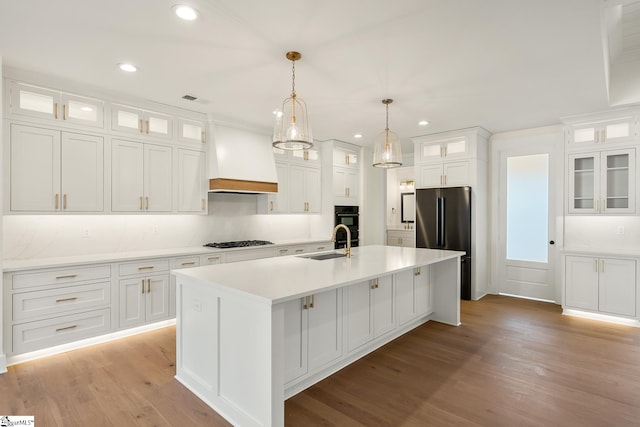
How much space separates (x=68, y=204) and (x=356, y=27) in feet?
10.6

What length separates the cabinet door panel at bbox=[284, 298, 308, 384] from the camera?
2328 mm

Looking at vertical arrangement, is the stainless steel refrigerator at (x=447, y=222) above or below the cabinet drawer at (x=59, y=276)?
above

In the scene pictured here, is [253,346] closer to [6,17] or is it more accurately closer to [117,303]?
[117,303]

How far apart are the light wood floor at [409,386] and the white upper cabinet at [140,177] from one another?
1.50m

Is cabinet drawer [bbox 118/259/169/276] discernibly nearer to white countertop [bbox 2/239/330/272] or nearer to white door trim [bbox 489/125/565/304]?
white countertop [bbox 2/239/330/272]

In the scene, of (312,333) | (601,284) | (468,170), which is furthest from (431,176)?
(312,333)

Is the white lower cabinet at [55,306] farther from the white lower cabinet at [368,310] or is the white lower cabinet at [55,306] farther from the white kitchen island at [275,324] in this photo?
the white lower cabinet at [368,310]

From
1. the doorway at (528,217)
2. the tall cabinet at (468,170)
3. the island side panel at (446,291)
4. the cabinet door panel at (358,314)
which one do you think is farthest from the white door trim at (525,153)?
the cabinet door panel at (358,314)

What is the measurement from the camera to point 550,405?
2.33m

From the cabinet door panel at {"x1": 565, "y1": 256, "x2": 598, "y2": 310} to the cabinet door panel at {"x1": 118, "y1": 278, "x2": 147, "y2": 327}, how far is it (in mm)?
5323

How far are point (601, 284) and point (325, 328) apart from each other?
385 centimetres

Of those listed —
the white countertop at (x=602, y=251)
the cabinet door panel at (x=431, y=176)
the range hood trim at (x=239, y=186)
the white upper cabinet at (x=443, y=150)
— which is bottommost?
the white countertop at (x=602, y=251)

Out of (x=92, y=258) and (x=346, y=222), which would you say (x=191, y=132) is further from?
(x=346, y=222)

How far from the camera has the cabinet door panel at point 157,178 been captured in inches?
156
